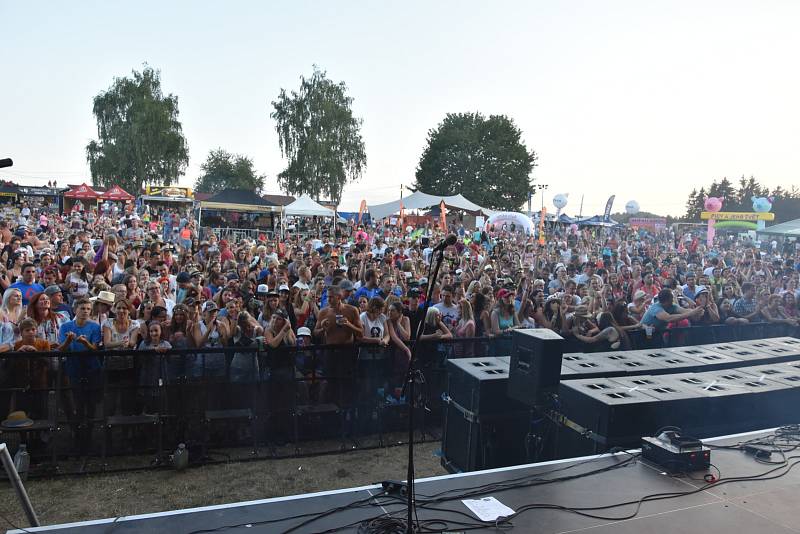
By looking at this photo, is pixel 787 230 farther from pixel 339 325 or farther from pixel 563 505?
pixel 563 505

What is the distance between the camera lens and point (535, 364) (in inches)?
180

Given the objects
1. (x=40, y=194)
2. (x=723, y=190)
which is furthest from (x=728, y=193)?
(x=40, y=194)

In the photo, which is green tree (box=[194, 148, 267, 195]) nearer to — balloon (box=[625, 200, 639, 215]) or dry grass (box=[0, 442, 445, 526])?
balloon (box=[625, 200, 639, 215])

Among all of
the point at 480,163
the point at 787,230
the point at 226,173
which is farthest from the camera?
the point at 226,173

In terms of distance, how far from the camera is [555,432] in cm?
507

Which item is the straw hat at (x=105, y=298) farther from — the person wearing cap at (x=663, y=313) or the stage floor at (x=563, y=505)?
the person wearing cap at (x=663, y=313)

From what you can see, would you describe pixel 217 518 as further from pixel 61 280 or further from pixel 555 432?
pixel 61 280

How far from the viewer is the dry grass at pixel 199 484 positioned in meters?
5.15

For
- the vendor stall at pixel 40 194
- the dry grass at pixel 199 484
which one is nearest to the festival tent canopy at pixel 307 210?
the dry grass at pixel 199 484

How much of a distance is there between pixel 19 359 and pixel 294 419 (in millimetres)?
2919

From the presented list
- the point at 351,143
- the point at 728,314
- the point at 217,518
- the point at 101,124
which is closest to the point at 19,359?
the point at 217,518

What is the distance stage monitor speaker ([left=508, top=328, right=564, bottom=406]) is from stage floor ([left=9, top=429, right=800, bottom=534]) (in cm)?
94

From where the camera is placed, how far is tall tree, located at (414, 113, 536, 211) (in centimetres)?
6731

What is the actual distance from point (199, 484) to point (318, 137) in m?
45.0
